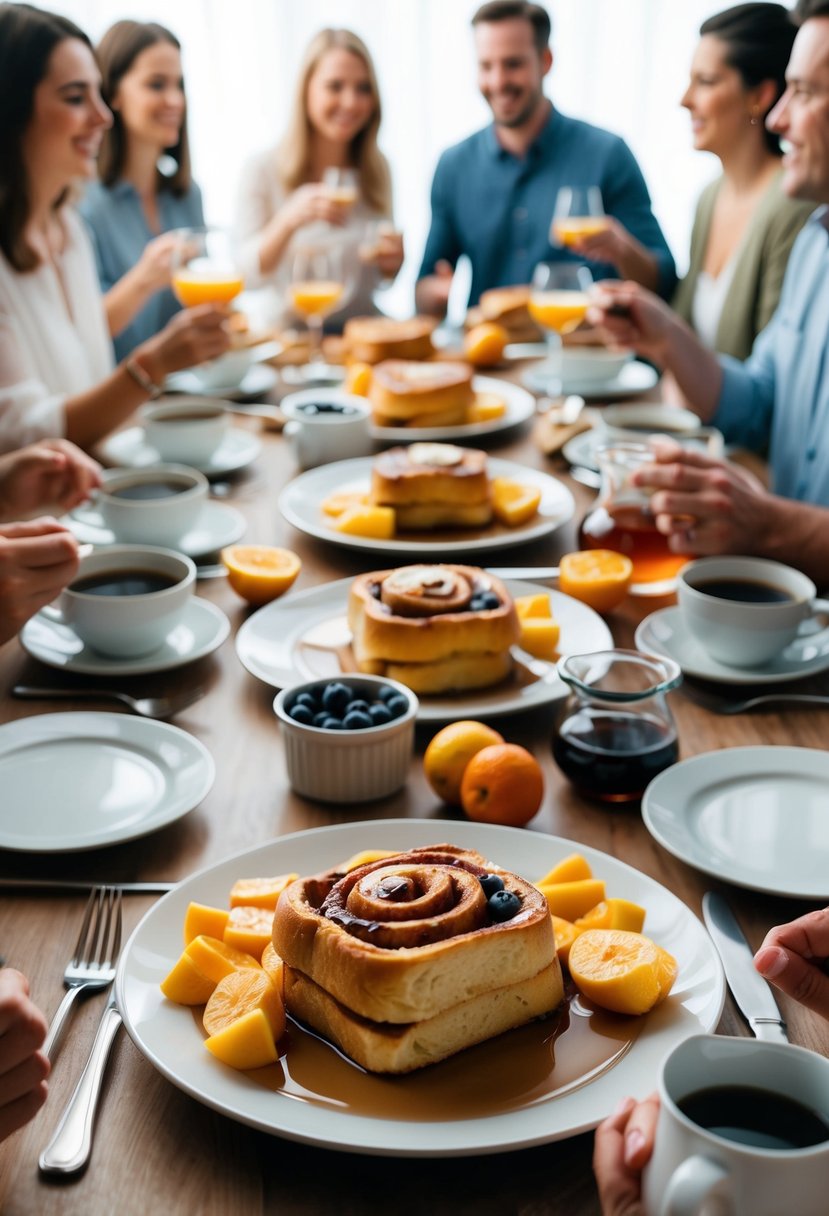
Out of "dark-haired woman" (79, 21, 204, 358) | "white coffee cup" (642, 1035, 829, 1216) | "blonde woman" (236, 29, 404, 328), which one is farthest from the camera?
"blonde woman" (236, 29, 404, 328)

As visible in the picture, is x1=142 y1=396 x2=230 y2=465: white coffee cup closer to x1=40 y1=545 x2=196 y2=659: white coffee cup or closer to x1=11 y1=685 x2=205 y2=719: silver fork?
x1=40 y1=545 x2=196 y2=659: white coffee cup

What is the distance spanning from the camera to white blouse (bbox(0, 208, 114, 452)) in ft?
7.73

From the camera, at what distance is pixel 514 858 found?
1.07 metres

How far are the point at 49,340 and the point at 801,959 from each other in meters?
2.41

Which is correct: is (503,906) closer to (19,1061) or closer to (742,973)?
(742,973)

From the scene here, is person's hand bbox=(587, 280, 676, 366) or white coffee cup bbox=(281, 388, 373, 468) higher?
person's hand bbox=(587, 280, 676, 366)

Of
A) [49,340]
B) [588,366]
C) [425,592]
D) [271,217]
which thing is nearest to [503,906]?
[425,592]

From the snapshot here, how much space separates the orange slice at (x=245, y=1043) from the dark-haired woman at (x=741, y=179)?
2946 millimetres

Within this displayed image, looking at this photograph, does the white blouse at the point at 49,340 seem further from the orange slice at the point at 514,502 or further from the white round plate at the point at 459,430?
the orange slice at the point at 514,502

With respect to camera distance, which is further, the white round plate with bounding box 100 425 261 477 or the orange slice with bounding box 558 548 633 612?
the white round plate with bounding box 100 425 261 477

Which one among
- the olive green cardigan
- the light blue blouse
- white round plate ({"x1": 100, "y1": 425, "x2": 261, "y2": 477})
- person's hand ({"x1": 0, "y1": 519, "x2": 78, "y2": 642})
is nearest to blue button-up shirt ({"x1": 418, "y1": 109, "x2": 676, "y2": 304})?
the olive green cardigan

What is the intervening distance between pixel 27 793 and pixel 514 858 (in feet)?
1.62

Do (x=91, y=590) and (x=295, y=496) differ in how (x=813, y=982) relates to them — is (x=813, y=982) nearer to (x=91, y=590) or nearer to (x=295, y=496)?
(x=91, y=590)

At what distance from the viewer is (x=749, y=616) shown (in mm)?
1456
